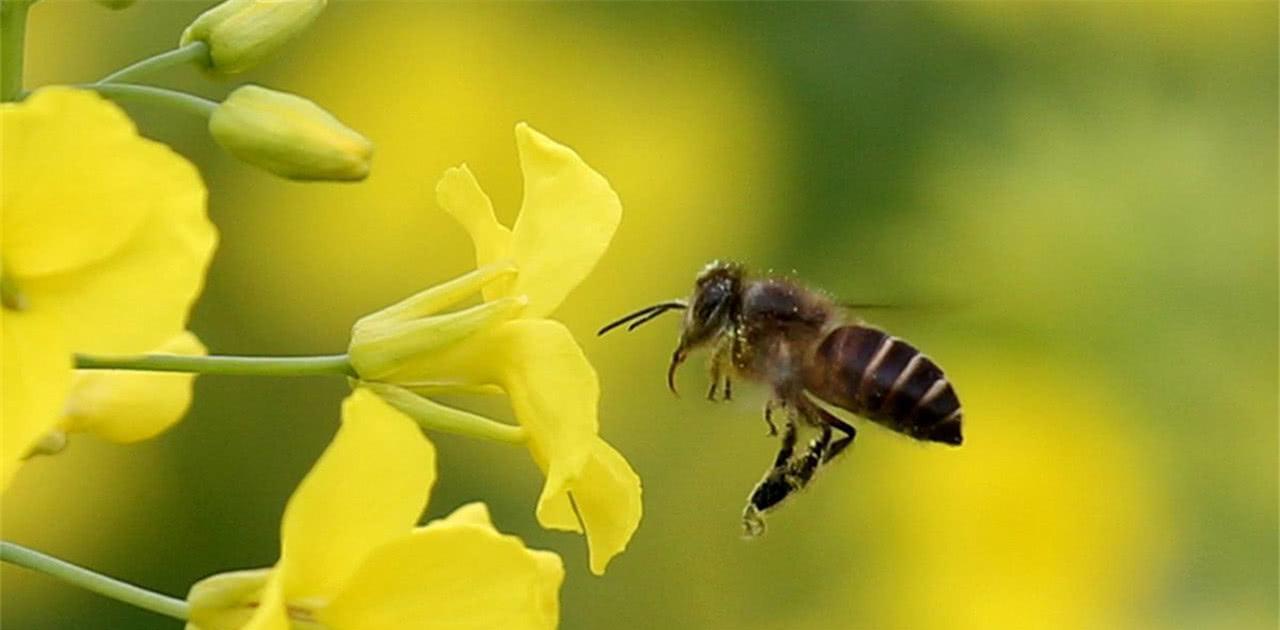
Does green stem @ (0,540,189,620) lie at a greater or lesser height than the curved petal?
lesser

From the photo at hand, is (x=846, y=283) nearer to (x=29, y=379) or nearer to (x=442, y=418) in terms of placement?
(x=442, y=418)

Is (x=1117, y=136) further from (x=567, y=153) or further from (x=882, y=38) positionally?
(x=567, y=153)

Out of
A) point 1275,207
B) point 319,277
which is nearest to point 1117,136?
point 1275,207

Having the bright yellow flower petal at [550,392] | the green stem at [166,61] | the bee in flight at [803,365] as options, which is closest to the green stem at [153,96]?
the green stem at [166,61]

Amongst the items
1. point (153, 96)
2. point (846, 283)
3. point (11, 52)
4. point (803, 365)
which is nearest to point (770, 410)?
point (803, 365)

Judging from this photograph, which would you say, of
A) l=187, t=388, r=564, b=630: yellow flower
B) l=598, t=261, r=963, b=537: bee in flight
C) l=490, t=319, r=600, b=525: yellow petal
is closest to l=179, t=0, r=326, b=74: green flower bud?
l=490, t=319, r=600, b=525: yellow petal

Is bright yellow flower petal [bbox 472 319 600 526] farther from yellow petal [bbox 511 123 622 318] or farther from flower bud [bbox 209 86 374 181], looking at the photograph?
flower bud [bbox 209 86 374 181]

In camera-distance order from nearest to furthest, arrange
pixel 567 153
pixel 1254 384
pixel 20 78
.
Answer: pixel 20 78, pixel 567 153, pixel 1254 384
